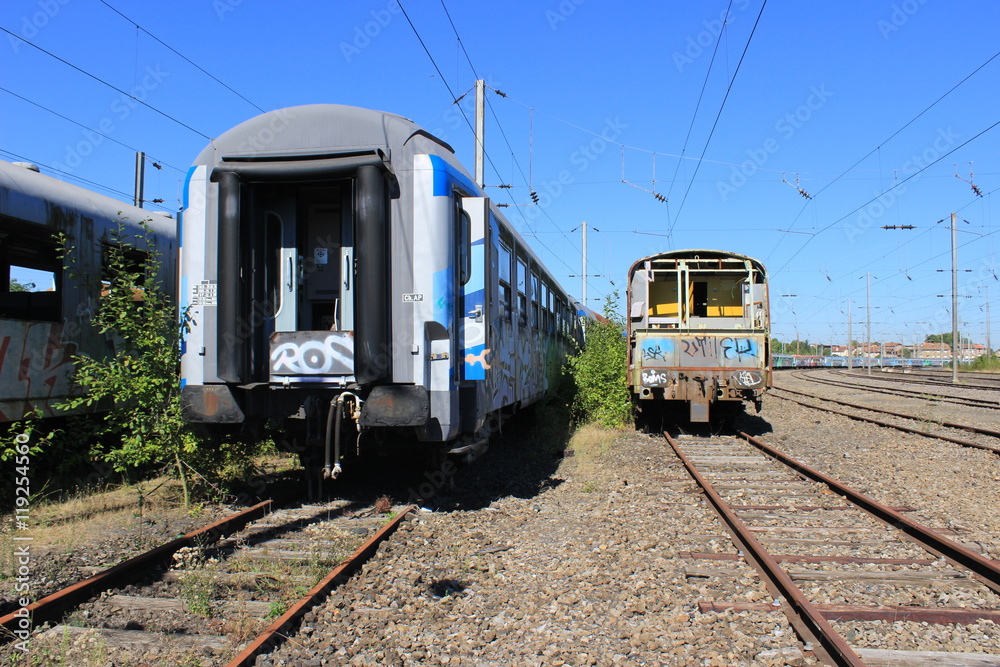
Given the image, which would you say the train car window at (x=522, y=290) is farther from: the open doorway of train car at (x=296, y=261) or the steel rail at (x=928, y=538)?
the steel rail at (x=928, y=538)

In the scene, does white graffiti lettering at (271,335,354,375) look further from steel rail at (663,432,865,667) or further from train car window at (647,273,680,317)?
train car window at (647,273,680,317)

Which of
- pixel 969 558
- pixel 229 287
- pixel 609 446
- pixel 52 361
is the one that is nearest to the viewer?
pixel 969 558

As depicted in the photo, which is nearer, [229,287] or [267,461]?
[229,287]

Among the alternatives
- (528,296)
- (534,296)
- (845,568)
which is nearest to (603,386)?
(534,296)

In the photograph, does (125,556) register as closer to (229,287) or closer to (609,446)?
(229,287)

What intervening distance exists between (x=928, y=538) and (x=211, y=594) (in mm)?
5301

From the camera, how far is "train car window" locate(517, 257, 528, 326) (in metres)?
9.82

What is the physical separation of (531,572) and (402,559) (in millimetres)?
943

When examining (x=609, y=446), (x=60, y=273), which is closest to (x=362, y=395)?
(x=60, y=273)

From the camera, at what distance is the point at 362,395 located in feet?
20.4

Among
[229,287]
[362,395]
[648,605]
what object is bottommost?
[648,605]

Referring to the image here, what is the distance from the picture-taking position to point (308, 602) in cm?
412

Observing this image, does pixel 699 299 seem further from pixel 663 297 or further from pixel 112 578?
pixel 112 578

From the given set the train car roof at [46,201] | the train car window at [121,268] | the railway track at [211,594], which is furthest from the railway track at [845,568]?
the train car roof at [46,201]
